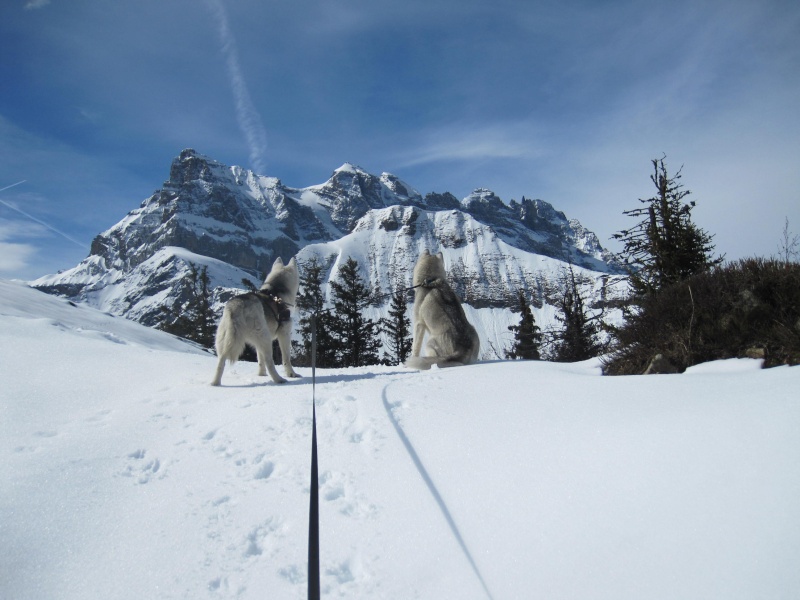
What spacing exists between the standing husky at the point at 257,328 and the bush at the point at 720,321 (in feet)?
17.2

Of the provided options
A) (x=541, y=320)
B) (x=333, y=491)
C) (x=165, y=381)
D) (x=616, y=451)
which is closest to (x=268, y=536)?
(x=333, y=491)

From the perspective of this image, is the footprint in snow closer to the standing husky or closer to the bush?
the standing husky

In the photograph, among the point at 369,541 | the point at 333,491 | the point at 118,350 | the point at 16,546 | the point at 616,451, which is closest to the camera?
the point at 16,546

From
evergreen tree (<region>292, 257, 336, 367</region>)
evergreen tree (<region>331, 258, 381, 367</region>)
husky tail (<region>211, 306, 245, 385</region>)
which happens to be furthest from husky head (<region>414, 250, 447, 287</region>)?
evergreen tree (<region>331, 258, 381, 367</region>)

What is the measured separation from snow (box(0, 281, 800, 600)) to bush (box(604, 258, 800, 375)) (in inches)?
17.4

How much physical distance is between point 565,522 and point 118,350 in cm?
754

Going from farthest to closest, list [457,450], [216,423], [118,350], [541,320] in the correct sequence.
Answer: [541,320] < [118,350] < [216,423] < [457,450]

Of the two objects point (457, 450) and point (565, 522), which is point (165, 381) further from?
point (565, 522)

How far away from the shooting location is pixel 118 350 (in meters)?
7.20

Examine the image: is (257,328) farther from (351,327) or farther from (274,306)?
(351,327)

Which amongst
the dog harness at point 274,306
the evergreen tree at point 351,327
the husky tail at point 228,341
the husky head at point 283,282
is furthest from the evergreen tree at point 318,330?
the husky tail at point 228,341

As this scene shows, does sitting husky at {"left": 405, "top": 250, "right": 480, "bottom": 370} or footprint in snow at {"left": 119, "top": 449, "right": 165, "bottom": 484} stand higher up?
sitting husky at {"left": 405, "top": 250, "right": 480, "bottom": 370}

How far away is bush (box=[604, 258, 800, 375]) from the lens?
4.50m

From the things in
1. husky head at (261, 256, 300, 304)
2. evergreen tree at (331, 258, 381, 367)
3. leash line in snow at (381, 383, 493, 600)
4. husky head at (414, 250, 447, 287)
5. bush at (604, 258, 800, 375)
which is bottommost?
leash line in snow at (381, 383, 493, 600)
